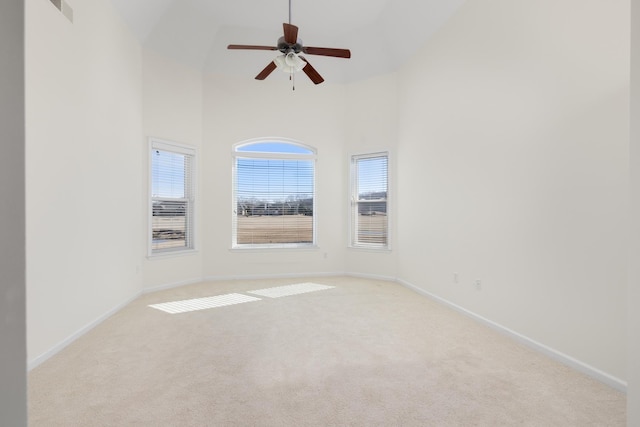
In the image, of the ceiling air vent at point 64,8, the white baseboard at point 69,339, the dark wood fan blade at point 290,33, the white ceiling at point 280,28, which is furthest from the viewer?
the white ceiling at point 280,28

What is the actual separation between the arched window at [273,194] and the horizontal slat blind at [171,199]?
74 centimetres

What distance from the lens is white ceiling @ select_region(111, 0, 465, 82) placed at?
4301mm

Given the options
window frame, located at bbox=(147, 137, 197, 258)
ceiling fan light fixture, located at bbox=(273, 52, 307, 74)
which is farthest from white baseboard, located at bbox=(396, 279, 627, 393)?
window frame, located at bbox=(147, 137, 197, 258)

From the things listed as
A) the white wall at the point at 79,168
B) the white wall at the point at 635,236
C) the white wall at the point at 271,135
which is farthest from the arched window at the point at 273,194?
the white wall at the point at 635,236

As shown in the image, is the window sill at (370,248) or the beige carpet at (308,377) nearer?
the beige carpet at (308,377)

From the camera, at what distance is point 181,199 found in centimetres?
514

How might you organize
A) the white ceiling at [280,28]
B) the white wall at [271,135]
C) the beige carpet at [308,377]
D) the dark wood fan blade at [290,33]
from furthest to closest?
the white wall at [271,135] < the white ceiling at [280,28] < the dark wood fan blade at [290,33] < the beige carpet at [308,377]

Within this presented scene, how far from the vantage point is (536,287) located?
2793 millimetres

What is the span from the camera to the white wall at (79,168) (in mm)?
2520

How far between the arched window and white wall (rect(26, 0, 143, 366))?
5.58ft

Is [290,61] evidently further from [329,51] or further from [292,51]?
[329,51]

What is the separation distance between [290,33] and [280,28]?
92.7 inches

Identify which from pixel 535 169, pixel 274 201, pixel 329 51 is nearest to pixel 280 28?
pixel 329 51

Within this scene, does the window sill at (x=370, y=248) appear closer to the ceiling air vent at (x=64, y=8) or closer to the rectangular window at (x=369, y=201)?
the rectangular window at (x=369, y=201)
